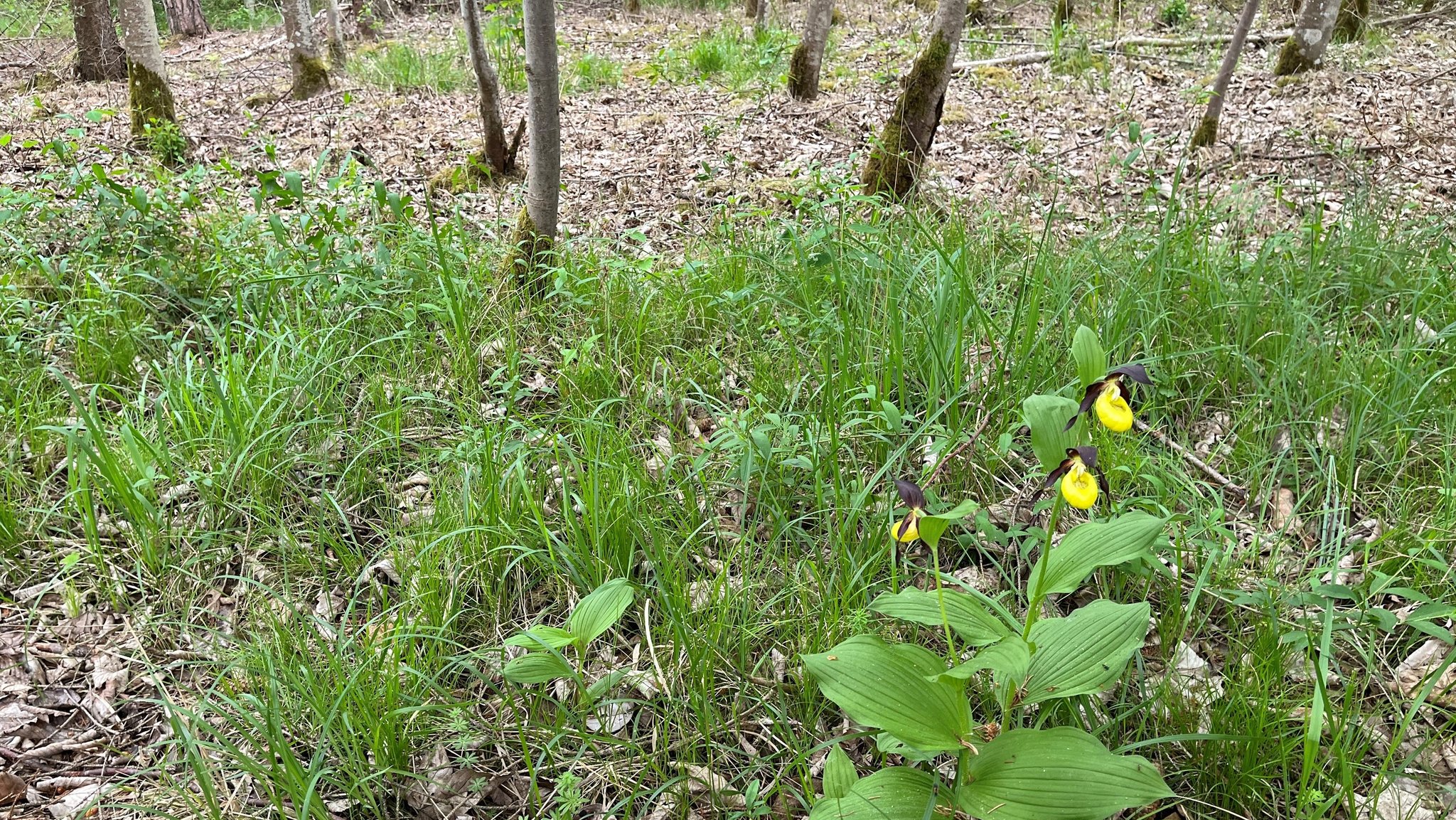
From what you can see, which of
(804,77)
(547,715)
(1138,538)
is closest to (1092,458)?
(1138,538)

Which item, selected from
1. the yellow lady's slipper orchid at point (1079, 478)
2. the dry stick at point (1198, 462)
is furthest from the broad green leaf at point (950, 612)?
the dry stick at point (1198, 462)

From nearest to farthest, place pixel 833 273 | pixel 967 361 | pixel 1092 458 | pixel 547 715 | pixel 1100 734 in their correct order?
1. pixel 1092 458
2. pixel 1100 734
3. pixel 547 715
4. pixel 967 361
5. pixel 833 273

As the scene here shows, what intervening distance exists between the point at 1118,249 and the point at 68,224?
14.5 ft

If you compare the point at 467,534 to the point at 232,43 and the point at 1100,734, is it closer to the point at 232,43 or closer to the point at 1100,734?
the point at 1100,734

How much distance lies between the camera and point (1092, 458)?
1162 millimetres

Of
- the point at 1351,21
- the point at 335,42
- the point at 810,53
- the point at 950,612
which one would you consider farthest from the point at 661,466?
the point at 1351,21

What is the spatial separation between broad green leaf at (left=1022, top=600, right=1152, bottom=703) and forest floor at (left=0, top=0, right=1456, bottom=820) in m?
0.25

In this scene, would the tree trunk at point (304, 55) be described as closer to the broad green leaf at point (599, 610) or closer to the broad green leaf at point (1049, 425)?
Answer: the broad green leaf at point (599, 610)

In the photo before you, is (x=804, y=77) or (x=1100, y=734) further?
(x=804, y=77)

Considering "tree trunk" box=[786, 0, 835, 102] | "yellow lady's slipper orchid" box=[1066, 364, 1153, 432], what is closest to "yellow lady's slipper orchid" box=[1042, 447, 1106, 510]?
"yellow lady's slipper orchid" box=[1066, 364, 1153, 432]

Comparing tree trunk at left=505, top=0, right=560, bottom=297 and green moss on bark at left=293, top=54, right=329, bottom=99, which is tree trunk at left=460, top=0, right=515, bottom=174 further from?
green moss on bark at left=293, top=54, right=329, bottom=99

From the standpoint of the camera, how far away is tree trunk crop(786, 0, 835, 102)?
22.4ft

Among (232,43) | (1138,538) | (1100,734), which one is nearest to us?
(1138,538)

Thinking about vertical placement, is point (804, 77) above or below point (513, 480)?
above
